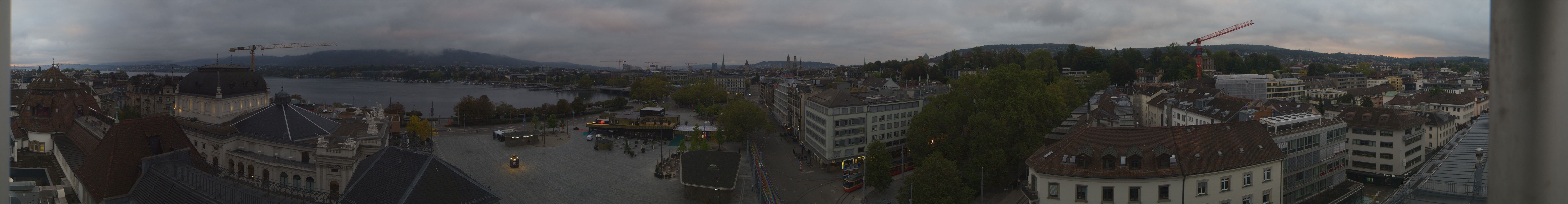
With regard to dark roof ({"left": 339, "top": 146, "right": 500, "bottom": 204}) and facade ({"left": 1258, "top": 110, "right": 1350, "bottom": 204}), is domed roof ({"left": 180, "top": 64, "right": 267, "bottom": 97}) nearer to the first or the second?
dark roof ({"left": 339, "top": 146, "right": 500, "bottom": 204})

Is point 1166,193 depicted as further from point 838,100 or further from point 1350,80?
point 1350,80

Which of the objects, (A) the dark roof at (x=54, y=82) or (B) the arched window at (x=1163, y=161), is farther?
(A) the dark roof at (x=54, y=82)

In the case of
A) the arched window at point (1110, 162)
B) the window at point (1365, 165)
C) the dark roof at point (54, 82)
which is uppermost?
the dark roof at point (54, 82)

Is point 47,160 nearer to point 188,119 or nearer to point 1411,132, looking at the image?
point 188,119

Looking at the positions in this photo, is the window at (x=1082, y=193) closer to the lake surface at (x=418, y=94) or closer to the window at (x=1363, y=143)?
the window at (x=1363, y=143)

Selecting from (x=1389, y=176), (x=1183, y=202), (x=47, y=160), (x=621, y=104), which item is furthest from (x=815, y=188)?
(x=621, y=104)

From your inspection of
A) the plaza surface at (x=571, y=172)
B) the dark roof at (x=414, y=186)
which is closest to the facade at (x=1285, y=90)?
the plaza surface at (x=571, y=172)
